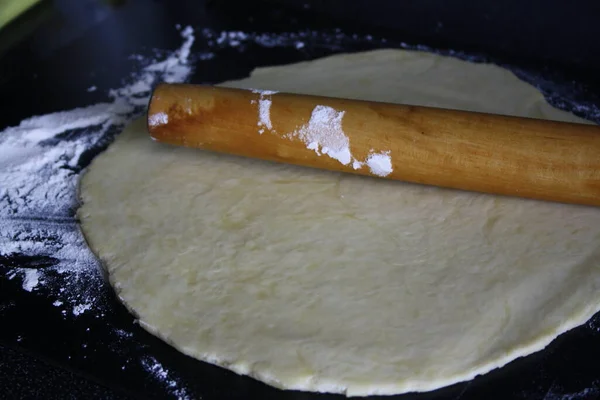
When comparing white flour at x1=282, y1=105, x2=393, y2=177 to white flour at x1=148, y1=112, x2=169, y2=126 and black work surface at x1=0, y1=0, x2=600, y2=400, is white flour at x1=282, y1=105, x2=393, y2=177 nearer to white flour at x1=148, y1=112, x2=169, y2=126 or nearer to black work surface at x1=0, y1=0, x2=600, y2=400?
white flour at x1=148, y1=112, x2=169, y2=126

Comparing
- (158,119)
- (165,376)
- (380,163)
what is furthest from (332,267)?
(158,119)

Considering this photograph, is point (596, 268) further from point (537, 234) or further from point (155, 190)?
point (155, 190)

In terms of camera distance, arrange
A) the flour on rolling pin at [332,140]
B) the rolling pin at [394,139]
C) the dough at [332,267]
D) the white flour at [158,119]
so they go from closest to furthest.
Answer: the dough at [332,267], the rolling pin at [394,139], the flour on rolling pin at [332,140], the white flour at [158,119]

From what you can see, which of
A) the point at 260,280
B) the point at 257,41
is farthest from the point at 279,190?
the point at 257,41

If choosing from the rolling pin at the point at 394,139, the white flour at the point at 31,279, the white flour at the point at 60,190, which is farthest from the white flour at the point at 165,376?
the rolling pin at the point at 394,139

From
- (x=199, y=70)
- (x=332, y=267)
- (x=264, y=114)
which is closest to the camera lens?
(x=332, y=267)

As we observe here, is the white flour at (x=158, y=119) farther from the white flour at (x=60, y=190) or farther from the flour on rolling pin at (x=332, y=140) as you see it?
the flour on rolling pin at (x=332, y=140)

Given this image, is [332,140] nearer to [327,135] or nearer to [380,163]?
[327,135]
